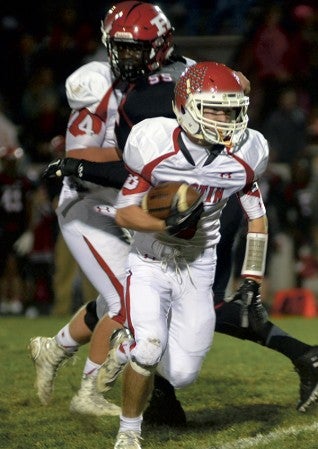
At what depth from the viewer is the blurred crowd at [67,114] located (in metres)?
10.7

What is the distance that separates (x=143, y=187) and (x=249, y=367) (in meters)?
2.29

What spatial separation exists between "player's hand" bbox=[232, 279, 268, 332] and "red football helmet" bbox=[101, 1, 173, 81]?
42.0 inches

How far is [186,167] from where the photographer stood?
4.33 metres

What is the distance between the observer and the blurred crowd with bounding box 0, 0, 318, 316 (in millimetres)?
10703

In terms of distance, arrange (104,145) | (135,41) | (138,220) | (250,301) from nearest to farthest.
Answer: (138,220), (250,301), (135,41), (104,145)

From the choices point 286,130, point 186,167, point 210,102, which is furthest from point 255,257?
point 286,130

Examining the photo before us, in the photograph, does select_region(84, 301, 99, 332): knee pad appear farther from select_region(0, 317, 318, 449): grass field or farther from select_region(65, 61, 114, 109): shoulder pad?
select_region(65, 61, 114, 109): shoulder pad

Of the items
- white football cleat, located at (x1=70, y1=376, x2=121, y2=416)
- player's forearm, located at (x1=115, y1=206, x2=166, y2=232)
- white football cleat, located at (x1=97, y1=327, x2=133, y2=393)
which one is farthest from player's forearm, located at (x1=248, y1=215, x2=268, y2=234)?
white football cleat, located at (x1=70, y1=376, x2=121, y2=416)

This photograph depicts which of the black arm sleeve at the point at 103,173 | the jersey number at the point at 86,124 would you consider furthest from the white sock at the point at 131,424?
the jersey number at the point at 86,124

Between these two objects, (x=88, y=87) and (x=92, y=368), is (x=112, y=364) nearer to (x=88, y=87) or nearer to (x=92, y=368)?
(x=92, y=368)

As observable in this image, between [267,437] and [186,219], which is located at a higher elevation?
[186,219]

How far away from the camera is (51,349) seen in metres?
5.20

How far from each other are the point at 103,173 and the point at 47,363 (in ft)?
3.25

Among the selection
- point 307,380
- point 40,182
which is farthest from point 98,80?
point 40,182
